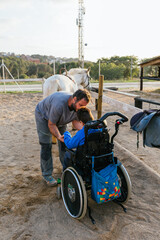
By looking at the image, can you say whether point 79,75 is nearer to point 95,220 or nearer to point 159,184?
point 159,184

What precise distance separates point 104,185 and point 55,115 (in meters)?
0.99

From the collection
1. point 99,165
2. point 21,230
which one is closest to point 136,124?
point 99,165

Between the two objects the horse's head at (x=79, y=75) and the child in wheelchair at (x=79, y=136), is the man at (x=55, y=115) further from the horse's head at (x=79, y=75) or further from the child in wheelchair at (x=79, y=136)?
the horse's head at (x=79, y=75)

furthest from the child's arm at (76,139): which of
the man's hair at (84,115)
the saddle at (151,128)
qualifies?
the saddle at (151,128)

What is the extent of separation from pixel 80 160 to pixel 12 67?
39102 mm

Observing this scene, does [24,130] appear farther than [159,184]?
Yes

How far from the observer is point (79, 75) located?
689 centimetres

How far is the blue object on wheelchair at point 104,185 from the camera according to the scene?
217cm

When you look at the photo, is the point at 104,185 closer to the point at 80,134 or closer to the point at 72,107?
the point at 80,134

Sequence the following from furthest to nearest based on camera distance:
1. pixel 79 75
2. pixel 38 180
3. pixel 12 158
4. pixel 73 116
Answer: pixel 79 75 < pixel 12 158 < pixel 38 180 < pixel 73 116

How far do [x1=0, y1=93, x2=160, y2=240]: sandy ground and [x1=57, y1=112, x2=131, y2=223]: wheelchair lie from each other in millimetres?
154

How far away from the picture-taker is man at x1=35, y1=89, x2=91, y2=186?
2477 millimetres

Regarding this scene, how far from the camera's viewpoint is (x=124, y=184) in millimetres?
2471

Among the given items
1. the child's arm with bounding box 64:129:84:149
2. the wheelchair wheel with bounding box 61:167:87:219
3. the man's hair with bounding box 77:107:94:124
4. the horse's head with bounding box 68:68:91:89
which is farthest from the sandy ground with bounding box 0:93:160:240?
the horse's head with bounding box 68:68:91:89
